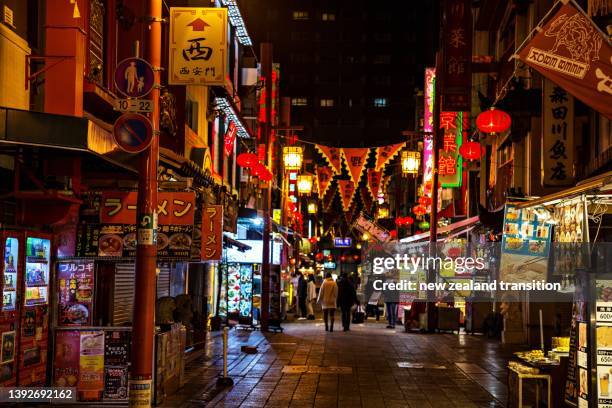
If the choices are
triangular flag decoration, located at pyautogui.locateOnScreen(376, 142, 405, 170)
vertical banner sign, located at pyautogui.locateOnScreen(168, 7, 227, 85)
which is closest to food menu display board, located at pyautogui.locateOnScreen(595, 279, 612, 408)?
vertical banner sign, located at pyautogui.locateOnScreen(168, 7, 227, 85)

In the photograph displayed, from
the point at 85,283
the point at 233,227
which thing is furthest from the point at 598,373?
the point at 233,227

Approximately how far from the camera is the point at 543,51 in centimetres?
1234

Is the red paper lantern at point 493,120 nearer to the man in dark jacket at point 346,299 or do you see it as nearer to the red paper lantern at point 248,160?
the red paper lantern at point 248,160

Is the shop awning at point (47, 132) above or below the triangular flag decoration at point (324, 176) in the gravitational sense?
below

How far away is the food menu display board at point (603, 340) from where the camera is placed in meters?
9.93

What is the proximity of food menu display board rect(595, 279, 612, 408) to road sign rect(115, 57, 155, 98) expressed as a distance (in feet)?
20.8

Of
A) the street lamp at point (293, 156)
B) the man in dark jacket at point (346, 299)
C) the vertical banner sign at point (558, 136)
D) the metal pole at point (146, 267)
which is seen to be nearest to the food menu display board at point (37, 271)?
the metal pole at point (146, 267)

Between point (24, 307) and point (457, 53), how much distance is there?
17551mm

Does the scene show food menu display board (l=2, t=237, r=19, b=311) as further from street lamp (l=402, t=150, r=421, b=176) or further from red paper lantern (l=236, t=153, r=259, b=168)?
street lamp (l=402, t=150, r=421, b=176)

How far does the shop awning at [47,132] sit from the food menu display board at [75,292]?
121 inches

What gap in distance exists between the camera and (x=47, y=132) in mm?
10703

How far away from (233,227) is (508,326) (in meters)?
9.54

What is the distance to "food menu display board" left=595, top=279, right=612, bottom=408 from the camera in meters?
9.93

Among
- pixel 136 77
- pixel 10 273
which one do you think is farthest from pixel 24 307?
pixel 136 77
